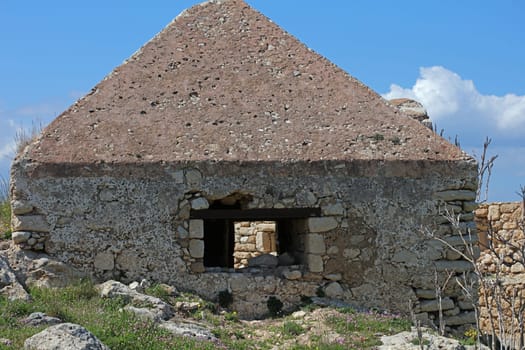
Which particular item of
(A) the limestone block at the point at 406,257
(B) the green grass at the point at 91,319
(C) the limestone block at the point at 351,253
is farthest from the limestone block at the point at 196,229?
(A) the limestone block at the point at 406,257

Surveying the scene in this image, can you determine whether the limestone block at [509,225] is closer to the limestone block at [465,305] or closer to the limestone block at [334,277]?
the limestone block at [465,305]

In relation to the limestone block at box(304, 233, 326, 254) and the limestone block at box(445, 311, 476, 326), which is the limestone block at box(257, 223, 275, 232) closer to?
the limestone block at box(304, 233, 326, 254)

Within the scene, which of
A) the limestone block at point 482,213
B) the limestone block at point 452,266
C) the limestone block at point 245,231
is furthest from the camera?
the limestone block at point 482,213

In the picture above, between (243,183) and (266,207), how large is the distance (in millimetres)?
377

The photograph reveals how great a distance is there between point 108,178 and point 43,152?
30.9 inches

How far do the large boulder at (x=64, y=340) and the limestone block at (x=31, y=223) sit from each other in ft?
8.54

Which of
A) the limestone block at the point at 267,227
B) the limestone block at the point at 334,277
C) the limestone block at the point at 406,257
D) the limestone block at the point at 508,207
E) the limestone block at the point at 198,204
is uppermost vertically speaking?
the limestone block at the point at 508,207

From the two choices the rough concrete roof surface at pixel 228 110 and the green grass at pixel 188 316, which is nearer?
the green grass at pixel 188 316

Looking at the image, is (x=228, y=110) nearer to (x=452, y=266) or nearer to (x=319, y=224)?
(x=319, y=224)

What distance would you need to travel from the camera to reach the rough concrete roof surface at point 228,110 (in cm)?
823

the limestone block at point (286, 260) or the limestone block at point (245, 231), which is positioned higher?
the limestone block at point (245, 231)

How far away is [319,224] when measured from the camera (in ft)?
27.1

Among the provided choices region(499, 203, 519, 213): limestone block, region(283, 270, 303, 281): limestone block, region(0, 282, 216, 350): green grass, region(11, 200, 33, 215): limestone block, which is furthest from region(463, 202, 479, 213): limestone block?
region(11, 200, 33, 215): limestone block

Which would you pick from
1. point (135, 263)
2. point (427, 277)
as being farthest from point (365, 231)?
point (135, 263)
